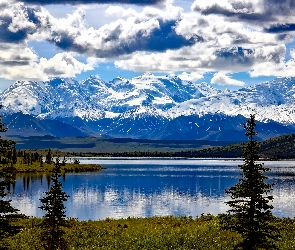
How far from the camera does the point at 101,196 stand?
116m

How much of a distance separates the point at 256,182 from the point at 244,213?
2.08 metres

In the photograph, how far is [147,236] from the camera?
4425 centimetres

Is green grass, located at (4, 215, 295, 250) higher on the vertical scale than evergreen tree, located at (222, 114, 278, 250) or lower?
lower

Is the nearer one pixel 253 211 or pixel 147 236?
pixel 253 211

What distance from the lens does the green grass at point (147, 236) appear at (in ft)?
133

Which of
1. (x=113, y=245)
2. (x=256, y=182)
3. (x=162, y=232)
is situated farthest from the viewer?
(x=162, y=232)

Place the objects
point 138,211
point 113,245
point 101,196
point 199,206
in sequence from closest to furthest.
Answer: point 113,245
point 138,211
point 199,206
point 101,196

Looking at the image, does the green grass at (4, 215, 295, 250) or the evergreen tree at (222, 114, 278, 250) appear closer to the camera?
the evergreen tree at (222, 114, 278, 250)

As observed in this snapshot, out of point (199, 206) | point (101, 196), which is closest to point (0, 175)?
point (199, 206)

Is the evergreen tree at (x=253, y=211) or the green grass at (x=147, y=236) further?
the green grass at (x=147, y=236)

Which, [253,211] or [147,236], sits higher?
[253,211]

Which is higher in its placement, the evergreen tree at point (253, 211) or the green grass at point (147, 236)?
the evergreen tree at point (253, 211)

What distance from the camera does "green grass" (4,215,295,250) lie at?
40.7m

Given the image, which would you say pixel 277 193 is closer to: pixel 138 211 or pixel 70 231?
pixel 138 211
